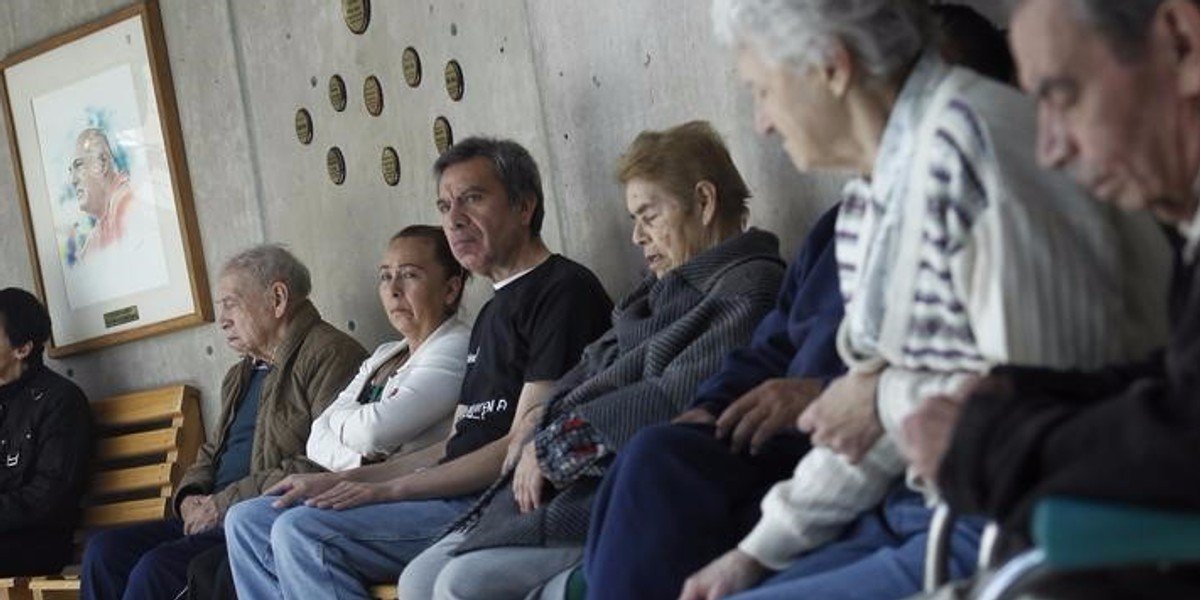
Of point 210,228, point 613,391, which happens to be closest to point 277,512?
point 613,391

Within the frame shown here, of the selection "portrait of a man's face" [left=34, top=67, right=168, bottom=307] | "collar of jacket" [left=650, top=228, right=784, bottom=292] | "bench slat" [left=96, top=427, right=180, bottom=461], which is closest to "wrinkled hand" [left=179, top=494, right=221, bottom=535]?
"bench slat" [left=96, top=427, right=180, bottom=461]

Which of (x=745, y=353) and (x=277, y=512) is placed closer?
(x=745, y=353)

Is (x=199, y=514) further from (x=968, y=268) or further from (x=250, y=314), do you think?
(x=968, y=268)

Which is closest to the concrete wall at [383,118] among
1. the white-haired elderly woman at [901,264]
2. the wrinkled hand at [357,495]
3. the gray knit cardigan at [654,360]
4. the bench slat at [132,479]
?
the bench slat at [132,479]

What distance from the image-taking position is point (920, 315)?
2.36 metres

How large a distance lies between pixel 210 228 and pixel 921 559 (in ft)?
14.9

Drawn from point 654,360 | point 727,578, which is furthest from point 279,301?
point 727,578

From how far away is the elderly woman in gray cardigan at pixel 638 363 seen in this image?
359cm

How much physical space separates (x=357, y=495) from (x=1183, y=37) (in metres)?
2.89

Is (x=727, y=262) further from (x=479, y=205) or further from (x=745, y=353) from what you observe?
(x=479, y=205)

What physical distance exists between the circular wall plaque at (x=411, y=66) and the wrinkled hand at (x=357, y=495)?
1.49 metres

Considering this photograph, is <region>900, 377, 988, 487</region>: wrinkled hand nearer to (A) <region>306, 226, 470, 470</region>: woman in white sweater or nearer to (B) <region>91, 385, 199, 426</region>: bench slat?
(A) <region>306, 226, 470, 470</region>: woman in white sweater

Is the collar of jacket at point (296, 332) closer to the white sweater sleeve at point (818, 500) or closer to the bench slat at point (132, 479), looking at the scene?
the bench slat at point (132, 479)

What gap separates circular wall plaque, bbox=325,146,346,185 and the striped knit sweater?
3.55m
